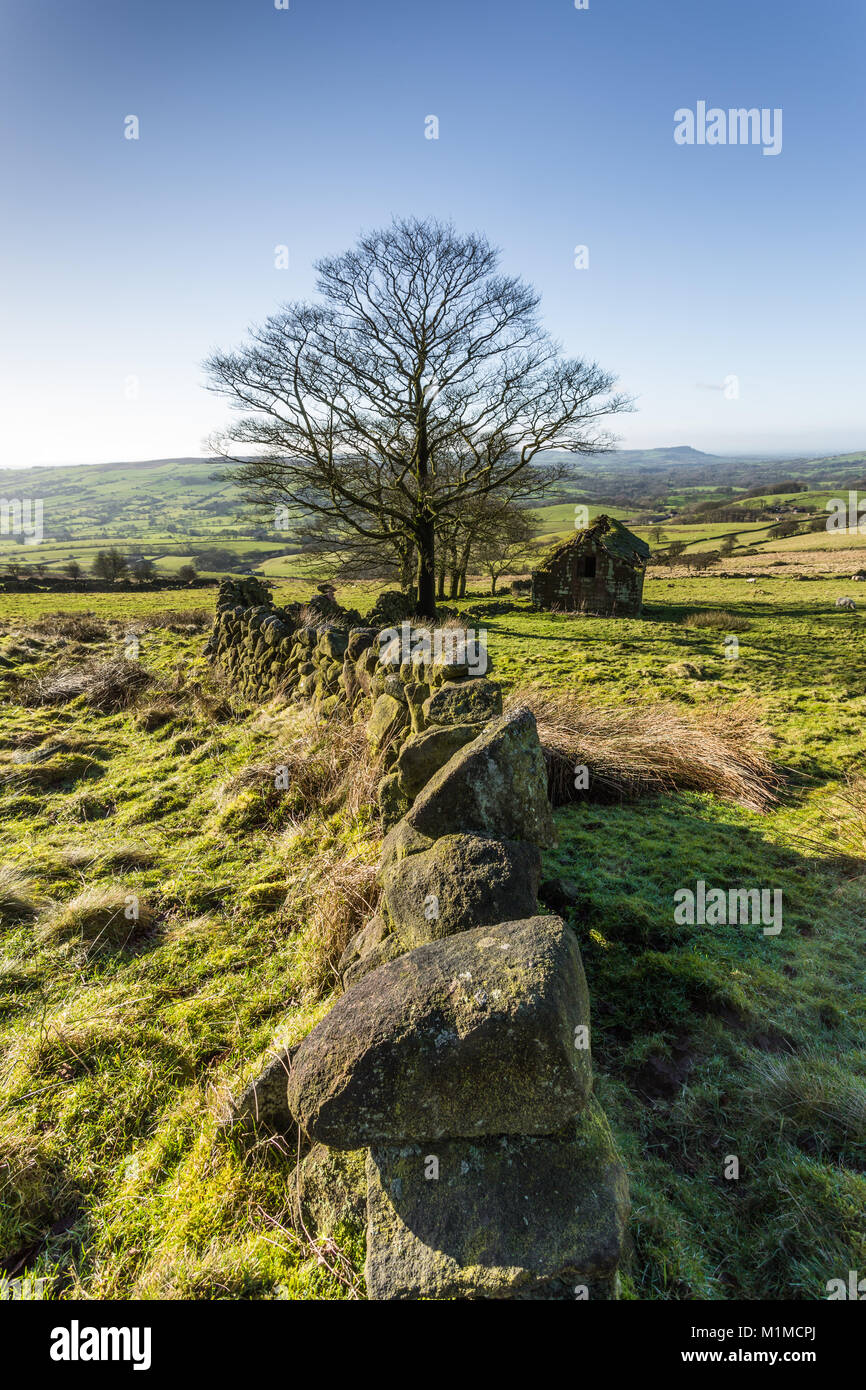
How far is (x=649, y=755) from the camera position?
565 cm

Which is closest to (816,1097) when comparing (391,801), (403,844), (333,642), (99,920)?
(403,844)

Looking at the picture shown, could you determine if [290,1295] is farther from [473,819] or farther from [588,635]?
[588,635]

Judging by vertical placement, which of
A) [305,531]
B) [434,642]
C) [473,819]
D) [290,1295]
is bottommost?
[290,1295]

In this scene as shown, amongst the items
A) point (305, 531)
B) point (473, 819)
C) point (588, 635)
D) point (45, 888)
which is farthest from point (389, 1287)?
point (305, 531)

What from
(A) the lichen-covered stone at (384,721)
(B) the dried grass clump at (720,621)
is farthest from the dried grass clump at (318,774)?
(B) the dried grass clump at (720,621)

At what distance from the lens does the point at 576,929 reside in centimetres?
344

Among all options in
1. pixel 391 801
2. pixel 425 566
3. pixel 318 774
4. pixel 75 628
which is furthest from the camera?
pixel 75 628

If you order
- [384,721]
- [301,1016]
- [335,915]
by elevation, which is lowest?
[301,1016]

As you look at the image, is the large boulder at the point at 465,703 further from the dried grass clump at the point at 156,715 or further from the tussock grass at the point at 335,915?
the dried grass clump at the point at 156,715

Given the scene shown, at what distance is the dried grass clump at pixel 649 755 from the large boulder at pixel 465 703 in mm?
1210

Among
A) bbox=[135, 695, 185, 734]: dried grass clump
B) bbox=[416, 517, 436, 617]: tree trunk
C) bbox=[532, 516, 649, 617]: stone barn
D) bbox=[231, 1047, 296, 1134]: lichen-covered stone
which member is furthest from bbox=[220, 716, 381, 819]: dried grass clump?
bbox=[532, 516, 649, 617]: stone barn

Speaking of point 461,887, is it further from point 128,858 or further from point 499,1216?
point 128,858

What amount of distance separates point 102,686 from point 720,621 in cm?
1604

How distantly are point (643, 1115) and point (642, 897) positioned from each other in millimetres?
1505
